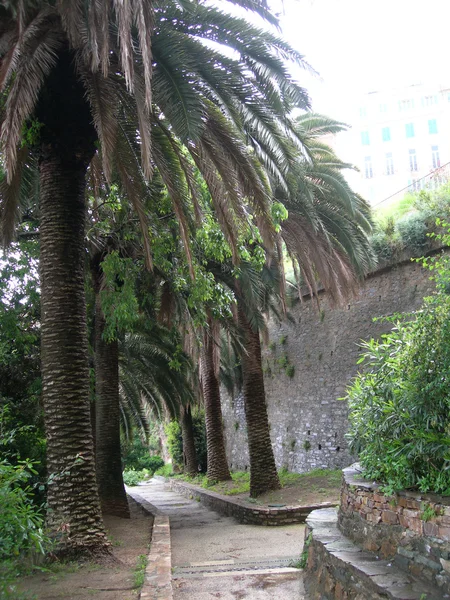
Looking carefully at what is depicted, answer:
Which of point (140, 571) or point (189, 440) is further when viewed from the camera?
point (189, 440)

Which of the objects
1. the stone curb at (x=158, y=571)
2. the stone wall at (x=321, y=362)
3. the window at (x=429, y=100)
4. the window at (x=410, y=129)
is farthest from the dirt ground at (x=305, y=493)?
the window at (x=429, y=100)

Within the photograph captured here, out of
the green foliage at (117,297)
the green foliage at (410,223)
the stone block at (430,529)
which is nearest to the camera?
the stone block at (430,529)

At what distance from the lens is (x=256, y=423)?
13.4 meters

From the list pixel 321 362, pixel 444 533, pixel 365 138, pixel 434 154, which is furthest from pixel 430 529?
pixel 365 138

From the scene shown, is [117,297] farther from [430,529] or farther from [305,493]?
[305,493]

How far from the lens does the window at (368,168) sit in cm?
4541

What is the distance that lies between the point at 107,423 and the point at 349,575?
750cm

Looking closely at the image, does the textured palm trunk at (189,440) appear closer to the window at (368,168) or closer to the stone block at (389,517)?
the stone block at (389,517)

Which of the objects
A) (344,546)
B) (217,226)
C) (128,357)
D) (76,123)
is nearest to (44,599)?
(344,546)

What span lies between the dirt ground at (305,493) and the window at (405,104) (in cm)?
3797

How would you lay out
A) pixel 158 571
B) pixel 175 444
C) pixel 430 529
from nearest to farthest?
pixel 430 529, pixel 158 571, pixel 175 444

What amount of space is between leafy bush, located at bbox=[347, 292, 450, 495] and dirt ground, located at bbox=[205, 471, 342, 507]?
5933 mm

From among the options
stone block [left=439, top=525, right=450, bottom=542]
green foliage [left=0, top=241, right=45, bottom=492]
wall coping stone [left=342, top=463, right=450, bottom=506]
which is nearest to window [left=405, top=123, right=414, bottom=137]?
green foliage [left=0, top=241, right=45, bottom=492]

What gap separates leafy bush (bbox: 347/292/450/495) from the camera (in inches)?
185
